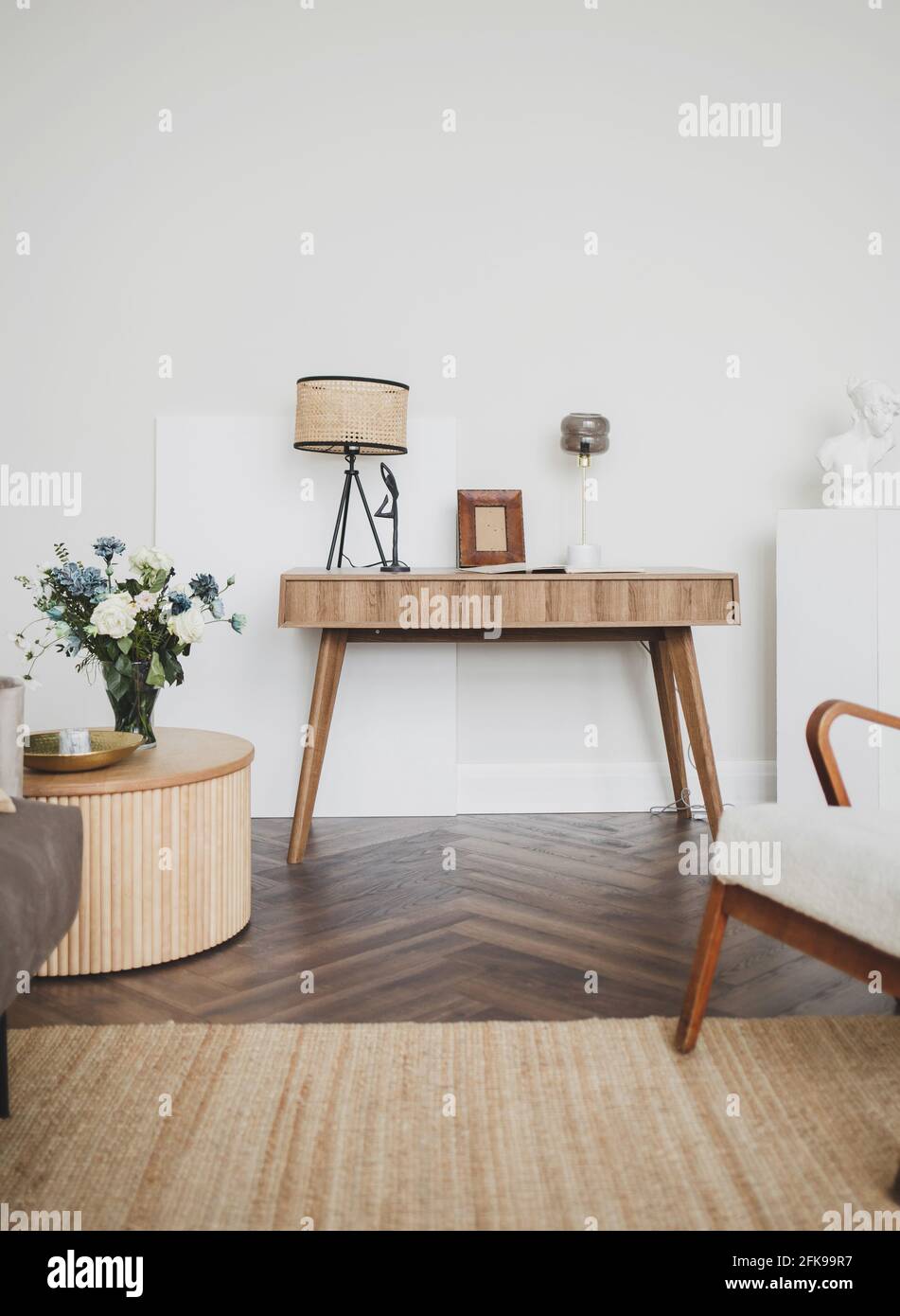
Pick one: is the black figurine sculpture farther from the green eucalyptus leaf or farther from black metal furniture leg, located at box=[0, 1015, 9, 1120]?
black metal furniture leg, located at box=[0, 1015, 9, 1120]

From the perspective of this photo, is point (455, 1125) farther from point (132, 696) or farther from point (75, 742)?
point (132, 696)

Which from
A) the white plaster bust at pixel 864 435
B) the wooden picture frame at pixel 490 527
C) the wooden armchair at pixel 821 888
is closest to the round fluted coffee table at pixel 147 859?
the wooden armchair at pixel 821 888

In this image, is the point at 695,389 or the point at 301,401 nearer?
A: the point at 301,401

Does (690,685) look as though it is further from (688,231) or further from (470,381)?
(688,231)

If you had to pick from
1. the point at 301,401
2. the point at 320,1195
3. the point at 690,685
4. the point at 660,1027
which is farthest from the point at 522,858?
the point at 320,1195

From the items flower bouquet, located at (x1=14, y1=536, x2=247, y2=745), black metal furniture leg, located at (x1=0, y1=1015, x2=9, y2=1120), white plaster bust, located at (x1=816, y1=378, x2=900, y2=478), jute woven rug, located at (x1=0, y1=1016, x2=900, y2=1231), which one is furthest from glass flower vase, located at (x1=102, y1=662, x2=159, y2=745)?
white plaster bust, located at (x1=816, y1=378, x2=900, y2=478)

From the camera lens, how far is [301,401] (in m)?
3.15

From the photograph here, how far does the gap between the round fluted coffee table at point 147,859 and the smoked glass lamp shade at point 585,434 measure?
5.55 feet

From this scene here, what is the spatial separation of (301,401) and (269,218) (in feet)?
2.74

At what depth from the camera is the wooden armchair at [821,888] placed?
4.61 ft

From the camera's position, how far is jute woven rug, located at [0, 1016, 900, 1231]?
1.34 m

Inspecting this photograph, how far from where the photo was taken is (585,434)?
3.39m

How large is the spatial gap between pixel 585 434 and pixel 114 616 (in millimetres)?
1739
